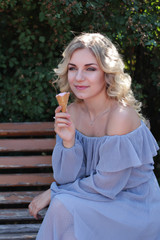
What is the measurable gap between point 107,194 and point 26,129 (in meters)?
1.05

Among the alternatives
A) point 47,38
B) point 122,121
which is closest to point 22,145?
point 122,121

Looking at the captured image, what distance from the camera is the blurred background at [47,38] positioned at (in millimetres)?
3059

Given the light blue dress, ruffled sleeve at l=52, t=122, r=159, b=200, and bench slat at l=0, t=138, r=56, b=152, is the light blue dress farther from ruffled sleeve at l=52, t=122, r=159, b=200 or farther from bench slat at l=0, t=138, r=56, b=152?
bench slat at l=0, t=138, r=56, b=152

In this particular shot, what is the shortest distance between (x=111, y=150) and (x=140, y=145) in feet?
0.72

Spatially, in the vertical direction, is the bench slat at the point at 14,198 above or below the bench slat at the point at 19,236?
above

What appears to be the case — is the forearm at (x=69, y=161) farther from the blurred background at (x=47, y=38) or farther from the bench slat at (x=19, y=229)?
the blurred background at (x=47, y=38)

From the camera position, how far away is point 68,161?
8.05 feet

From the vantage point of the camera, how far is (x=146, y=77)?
3824 mm

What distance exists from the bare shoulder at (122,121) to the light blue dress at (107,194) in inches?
1.5

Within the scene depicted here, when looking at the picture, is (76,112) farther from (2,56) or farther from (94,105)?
(2,56)

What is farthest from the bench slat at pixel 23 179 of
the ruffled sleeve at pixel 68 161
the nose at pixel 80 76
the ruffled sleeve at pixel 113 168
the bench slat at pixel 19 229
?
the nose at pixel 80 76

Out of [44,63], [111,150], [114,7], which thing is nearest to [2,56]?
[44,63]

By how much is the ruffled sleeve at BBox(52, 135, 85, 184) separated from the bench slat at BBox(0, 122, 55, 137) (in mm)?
535

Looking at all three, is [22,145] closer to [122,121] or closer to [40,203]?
[40,203]
